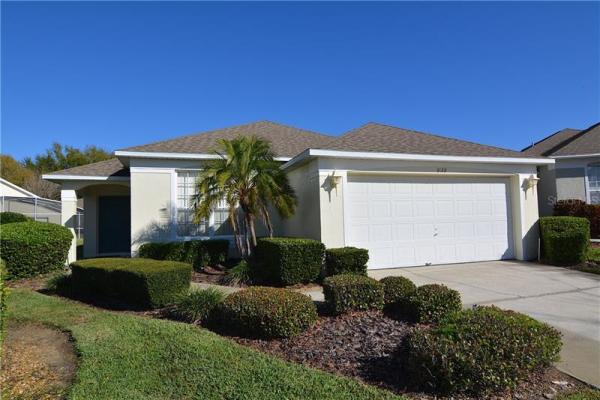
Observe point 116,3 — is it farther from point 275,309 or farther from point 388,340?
point 388,340

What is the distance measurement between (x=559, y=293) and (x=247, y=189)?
719cm

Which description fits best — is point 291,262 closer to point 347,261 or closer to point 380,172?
point 347,261

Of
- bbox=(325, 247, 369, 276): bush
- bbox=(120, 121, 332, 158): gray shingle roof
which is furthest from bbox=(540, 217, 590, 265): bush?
bbox=(120, 121, 332, 158): gray shingle roof

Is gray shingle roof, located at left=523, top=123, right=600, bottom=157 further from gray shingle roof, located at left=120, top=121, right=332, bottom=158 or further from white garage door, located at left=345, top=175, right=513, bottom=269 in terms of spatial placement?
gray shingle roof, located at left=120, top=121, right=332, bottom=158

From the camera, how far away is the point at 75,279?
314 inches

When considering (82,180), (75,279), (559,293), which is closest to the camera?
(559,293)

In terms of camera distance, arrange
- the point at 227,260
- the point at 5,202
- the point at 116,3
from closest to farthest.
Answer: the point at 116,3, the point at 227,260, the point at 5,202

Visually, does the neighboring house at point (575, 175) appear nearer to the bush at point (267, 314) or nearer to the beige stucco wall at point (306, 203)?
Result: the beige stucco wall at point (306, 203)

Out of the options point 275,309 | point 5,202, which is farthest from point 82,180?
point 5,202

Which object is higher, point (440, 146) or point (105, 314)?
point (440, 146)

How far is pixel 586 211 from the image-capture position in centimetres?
1391

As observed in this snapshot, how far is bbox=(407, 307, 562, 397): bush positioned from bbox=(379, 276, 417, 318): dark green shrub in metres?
1.60

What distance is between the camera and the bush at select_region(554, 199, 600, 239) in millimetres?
13812

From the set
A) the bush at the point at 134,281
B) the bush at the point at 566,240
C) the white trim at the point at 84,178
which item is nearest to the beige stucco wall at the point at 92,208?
the white trim at the point at 84,178
